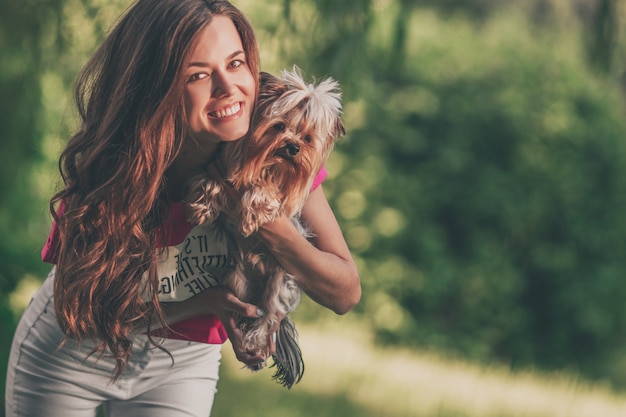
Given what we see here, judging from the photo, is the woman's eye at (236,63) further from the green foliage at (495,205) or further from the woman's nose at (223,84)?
the green foliage at (495,205)

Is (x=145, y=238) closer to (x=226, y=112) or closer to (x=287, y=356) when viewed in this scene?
(x=226, y=112)

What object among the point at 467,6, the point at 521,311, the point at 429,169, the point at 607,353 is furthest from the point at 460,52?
the point at 467,6

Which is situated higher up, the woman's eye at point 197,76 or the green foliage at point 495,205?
the green foliage at point 495,205

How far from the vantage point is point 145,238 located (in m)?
2.41

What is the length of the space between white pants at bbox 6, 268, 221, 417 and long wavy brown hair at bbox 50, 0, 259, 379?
3.1 inches

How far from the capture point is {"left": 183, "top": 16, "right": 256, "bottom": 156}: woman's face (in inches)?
90.4

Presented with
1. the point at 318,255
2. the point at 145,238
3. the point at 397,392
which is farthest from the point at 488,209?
the point at 145,238

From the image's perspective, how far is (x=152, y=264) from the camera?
94.5 inches

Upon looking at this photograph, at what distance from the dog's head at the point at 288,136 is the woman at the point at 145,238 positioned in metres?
0.07

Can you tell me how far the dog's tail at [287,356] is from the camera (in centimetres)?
267

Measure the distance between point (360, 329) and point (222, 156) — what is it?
711cm

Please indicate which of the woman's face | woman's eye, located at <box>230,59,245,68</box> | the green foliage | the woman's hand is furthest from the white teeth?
the green foliage

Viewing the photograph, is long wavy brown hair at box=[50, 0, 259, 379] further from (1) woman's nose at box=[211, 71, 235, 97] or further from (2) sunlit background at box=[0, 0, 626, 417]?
(2) sunlit background at box=[0, 0, 626, 417]

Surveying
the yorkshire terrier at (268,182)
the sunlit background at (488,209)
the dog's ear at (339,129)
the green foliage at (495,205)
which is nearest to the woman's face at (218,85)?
the yorkshire terrier at (268,182)
